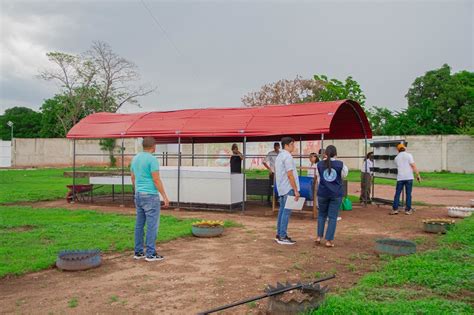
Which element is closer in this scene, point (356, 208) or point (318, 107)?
point (318, 107)

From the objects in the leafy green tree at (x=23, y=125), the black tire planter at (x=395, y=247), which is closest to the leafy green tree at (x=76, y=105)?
the leafy green tree at (x=23, y=125)

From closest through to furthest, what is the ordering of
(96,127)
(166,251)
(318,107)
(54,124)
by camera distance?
(166,251), (318,107), (96,127), (54,124)

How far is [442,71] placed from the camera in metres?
41.5

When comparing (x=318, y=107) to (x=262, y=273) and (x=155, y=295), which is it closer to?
(x=262, y=273)

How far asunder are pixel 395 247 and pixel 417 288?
183 cm

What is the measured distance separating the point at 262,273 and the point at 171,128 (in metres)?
7.92

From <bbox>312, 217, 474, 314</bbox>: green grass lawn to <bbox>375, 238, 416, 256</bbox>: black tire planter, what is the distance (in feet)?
0.70

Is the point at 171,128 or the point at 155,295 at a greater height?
the point at 171,128

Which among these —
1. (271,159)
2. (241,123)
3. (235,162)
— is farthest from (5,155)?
(241,123)

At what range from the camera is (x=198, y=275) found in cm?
608

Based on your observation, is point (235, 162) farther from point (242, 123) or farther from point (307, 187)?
point (307, 187)

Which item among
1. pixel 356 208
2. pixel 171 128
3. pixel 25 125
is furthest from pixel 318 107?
pixel 25 125

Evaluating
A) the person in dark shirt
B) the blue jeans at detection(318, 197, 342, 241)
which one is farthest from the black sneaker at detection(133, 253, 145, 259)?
the person in dark shirt

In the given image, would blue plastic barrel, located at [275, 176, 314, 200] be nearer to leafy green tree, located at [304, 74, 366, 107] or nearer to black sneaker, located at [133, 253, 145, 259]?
black sneaker, located at [133, 253, 145, 259]
